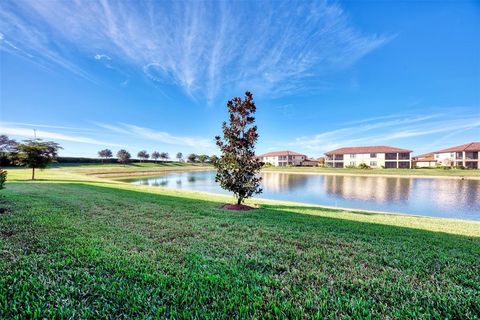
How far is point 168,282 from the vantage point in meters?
2.40

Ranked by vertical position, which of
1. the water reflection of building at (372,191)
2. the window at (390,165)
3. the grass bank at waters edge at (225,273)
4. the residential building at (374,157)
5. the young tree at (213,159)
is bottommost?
the water reflection of building at (372,191)

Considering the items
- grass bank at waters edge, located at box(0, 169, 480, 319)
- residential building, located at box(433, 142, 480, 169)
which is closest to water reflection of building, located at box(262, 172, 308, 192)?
grass bank at waters edge, located at box(0, 169, 480, 319)

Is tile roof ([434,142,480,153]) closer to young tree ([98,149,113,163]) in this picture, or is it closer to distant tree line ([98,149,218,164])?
distant tree line ([98,149,218,164])

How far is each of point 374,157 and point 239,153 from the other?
2610 inches

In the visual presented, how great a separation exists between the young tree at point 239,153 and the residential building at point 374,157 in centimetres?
6292

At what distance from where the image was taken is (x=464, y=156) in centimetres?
5441

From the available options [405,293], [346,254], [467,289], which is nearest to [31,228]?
[346,254]

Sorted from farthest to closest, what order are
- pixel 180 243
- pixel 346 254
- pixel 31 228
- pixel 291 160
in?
1. pixel 291 160
2. pixel 31 228
3. pixel 180 243
4. pixel 346 254

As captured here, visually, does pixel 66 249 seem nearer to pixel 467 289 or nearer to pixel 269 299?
pixel 269 299

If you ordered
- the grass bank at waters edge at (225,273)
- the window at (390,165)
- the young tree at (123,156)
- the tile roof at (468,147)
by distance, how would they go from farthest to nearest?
the young tree at (123,156) → the window at (390,165) → the tile roof at (468,147) → the grass bank at waters edge at (225,273)

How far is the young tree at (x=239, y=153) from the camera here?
8484mm

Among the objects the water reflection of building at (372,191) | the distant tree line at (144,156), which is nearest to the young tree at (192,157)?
the distant tree line at (144,156)

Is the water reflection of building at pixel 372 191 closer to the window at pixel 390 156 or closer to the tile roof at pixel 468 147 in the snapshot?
the window at pixel 390 156

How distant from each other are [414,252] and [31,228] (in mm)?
6808
